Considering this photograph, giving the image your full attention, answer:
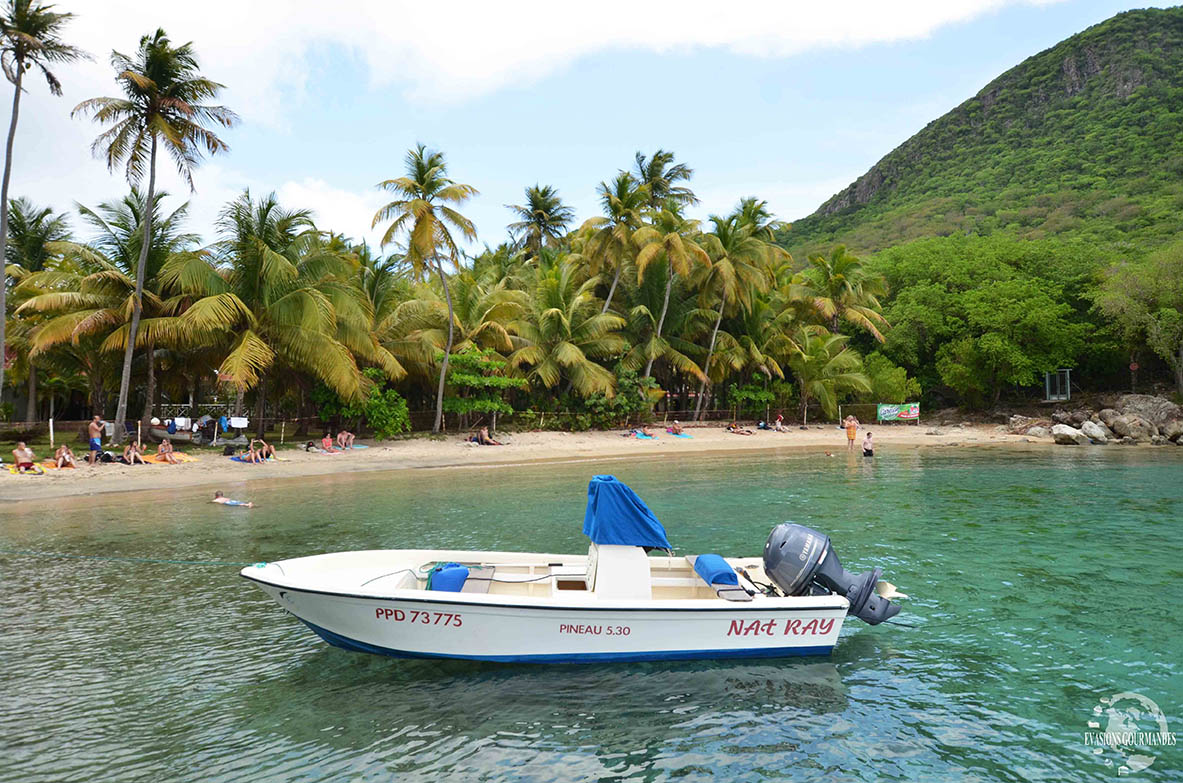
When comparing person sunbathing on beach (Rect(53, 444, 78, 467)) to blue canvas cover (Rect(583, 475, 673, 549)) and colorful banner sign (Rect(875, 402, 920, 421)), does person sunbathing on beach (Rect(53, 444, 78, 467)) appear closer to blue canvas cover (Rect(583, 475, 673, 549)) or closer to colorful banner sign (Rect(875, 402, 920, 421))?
blue canvas cover (Rect(583, 475, 673, 549))

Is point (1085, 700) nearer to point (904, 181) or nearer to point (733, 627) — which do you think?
point (733, 627)

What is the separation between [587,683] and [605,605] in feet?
2.54

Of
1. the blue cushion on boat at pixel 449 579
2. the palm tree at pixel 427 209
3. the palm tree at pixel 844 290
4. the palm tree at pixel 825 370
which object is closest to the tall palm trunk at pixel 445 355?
the palm tree at pixel 427 209

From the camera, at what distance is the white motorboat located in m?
6.59

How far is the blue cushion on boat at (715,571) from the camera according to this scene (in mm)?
7215

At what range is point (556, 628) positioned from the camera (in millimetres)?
6668

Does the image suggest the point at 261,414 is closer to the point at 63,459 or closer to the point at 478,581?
the point at 63,459

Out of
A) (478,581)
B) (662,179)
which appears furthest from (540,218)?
(478,581)

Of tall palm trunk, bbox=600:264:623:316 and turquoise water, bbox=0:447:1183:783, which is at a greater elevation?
tall palm trunk, bbox=600:264:623:316

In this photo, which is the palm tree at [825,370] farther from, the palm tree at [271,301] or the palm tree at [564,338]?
the palm tree at [271,301]

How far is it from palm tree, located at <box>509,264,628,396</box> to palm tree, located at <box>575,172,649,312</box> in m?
1.52

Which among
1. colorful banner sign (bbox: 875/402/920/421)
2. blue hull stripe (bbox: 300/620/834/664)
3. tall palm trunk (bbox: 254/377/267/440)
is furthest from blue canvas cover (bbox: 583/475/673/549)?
colorful banner sign (bbox: 875/402/920/421)

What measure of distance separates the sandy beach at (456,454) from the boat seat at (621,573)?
17.4 metres

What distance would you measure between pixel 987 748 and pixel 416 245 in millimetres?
27911
